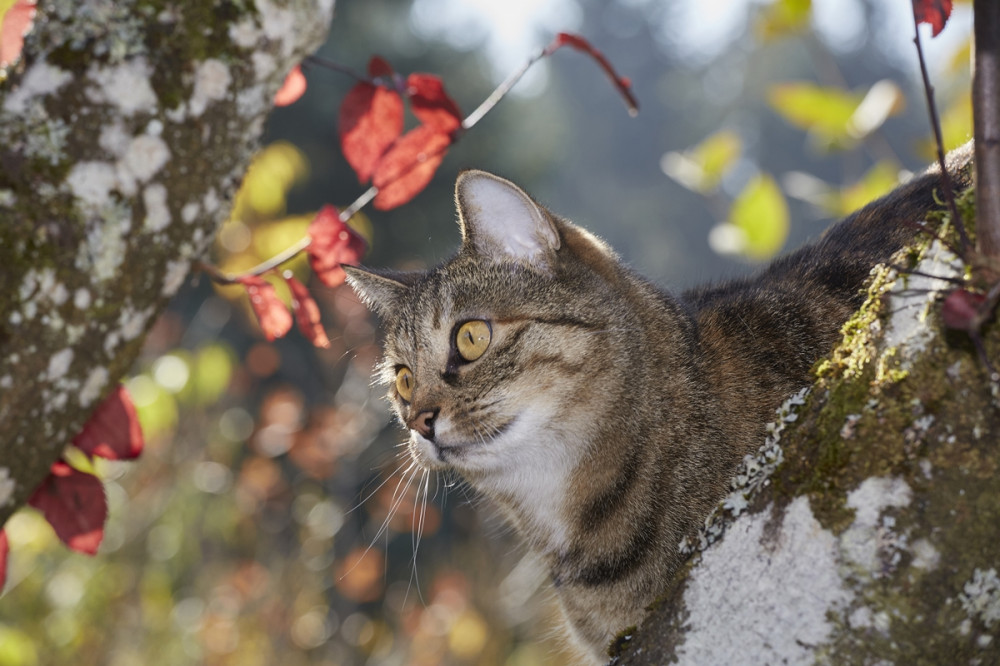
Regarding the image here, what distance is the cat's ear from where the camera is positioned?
1855 mm

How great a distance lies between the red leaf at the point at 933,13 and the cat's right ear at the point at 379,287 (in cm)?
147

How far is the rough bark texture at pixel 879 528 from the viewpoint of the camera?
2.64 feet

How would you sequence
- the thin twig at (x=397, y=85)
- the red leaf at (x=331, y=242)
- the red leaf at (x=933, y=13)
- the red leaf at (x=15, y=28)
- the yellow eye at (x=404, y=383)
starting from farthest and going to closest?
the yellow eye at (x=404, y=383) < the red leaf at (x=331, y=242) < the thin twig at (x=397, y=85) < the red leaf at (x=15, y=28) < the red leaf at (x=933, y=13)

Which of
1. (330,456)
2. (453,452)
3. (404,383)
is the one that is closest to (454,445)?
(453,452)

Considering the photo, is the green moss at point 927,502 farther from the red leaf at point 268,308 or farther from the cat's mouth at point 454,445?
the red leaf at point 268,308

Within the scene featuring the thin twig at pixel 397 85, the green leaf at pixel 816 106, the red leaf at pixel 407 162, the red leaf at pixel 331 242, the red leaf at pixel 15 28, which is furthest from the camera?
the green leaf at pixel 816 106

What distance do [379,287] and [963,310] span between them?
168 centimetres

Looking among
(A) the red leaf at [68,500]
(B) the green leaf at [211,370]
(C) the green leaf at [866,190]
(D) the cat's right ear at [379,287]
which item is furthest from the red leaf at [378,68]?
(B) the green leaf at [211,370]

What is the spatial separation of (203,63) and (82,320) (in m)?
0.37

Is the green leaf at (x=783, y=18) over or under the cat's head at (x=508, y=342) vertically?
under

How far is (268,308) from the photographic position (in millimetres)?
1642

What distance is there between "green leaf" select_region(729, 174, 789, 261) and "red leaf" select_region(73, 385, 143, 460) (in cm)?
193

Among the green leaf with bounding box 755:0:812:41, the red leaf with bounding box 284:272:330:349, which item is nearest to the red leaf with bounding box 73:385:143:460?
the red leaf with bounding box 284:272:330:349

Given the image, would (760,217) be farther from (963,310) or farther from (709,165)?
(963,310)
